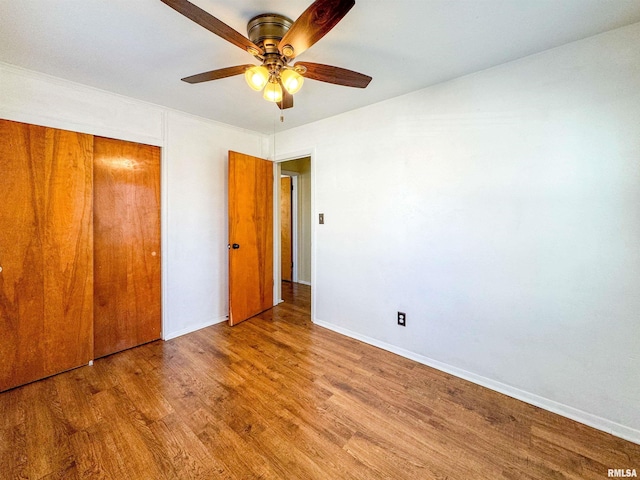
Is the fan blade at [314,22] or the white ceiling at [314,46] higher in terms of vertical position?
the white ceiling at [314,46]

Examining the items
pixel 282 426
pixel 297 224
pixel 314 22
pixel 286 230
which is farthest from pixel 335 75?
pixel 286 230

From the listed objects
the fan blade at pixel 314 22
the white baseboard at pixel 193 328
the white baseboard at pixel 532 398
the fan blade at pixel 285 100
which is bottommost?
the white baseboard at pixel 532 398

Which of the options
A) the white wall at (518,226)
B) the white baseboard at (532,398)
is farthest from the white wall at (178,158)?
the white baseboard at (532,398)

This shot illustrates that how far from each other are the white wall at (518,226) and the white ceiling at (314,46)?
0.22m

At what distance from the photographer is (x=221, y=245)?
10.9ft

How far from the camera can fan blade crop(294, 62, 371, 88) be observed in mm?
1504

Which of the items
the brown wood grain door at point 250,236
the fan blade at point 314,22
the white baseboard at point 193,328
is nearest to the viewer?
the fan blade at point 314,22

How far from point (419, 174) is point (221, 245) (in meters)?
2.43

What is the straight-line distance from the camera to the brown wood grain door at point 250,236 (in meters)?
3.10

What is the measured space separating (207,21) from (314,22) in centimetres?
46

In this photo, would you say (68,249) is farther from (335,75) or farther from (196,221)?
(335,75)

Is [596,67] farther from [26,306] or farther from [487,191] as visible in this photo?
[26,306]

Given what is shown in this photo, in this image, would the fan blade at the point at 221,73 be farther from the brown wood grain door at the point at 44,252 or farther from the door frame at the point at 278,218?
the door frame at the point at 278,218

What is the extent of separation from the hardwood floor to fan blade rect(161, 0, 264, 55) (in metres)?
2.14
